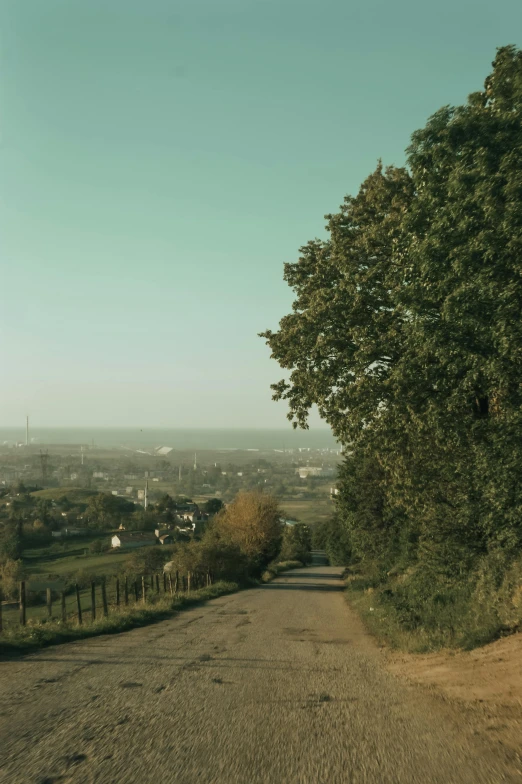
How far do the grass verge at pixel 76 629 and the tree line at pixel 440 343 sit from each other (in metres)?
7.46

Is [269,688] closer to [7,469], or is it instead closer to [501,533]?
[501,533]

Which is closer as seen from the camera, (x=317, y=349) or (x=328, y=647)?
(x=328, y=647)

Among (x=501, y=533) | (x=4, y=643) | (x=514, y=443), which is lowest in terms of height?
(x=4, y=643)

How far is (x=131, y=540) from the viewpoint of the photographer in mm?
80250

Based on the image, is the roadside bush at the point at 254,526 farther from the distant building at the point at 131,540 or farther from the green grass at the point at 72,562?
the distant building at the point at 131,540

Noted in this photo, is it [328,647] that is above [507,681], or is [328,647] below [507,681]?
below

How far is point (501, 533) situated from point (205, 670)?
7.31 meters

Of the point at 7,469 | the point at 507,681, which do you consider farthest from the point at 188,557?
the point at 7,469

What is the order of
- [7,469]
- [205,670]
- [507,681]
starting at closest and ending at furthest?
1. [507,681]
2. [205,670]
3. [7,469]

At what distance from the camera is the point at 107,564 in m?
64.8

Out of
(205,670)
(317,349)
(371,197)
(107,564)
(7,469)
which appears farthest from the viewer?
(7,469)

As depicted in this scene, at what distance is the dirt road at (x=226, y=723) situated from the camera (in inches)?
212

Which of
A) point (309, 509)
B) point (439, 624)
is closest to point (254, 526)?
point (439, 624)

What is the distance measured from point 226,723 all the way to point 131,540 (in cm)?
7666
